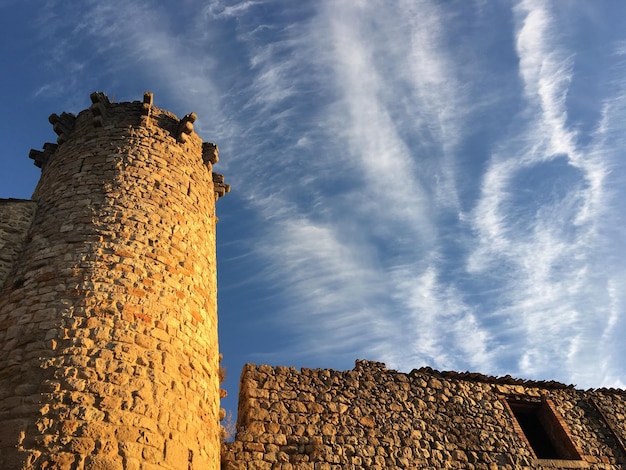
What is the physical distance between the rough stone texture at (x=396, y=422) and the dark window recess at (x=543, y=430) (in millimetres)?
161

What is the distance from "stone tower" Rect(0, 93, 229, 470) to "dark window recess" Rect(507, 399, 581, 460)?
6.68 m

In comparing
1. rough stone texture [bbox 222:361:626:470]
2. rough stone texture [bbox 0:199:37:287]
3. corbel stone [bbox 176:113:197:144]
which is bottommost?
rough stone texture [bbox 222:361:626:470]

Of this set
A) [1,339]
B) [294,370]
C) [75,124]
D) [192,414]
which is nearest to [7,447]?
[1,339]

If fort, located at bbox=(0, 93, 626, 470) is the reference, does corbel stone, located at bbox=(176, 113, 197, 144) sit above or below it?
above

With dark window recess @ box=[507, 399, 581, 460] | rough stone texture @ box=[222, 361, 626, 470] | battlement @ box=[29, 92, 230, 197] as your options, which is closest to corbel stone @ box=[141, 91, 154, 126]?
battlement @ box=[29, 92, 230, 197]

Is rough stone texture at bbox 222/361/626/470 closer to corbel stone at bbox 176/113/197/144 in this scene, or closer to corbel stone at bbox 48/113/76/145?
corbel stone at bbox 176/113/197/144

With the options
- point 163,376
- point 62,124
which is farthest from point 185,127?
point 163,376

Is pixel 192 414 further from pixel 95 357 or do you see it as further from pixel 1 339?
pixel 1 339

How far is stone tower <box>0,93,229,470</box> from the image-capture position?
455 centimetres

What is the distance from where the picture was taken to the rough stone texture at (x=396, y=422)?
7.38 m

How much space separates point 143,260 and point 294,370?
142 inches

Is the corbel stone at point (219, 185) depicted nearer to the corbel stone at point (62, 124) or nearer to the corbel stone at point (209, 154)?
the corbel stone at point (209, 154)

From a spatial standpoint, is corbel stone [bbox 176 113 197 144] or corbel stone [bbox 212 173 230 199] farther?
corbel stone [bbox 212 173 230 199]

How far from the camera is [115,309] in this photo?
17.9 ft
